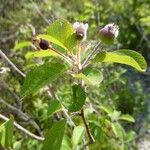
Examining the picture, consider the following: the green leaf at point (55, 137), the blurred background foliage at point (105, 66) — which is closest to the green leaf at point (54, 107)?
the green leaf at point (55, 137)

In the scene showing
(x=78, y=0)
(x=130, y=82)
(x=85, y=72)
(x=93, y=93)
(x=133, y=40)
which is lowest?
(x=85, y=72)

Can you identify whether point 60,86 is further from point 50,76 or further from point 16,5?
point 50,76

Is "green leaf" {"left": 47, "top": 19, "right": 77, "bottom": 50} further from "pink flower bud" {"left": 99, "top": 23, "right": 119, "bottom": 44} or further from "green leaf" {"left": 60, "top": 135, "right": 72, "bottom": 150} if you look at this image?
"green leaf" {"left": 60, "top": 135, "right": 72, "bottom": 150}

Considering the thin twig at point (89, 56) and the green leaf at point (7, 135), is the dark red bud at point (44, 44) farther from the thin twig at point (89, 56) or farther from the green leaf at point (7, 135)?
the green leaf at point (7, 135)

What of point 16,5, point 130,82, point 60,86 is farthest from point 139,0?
point 60,86

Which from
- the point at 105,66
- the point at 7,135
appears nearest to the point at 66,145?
the point at 7,135

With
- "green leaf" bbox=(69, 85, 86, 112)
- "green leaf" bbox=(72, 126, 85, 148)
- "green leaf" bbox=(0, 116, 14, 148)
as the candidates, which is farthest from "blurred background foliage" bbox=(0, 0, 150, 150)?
"green leaf" bbox=(69, 85, 86, 112)

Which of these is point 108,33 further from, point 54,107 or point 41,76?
point 54,107
